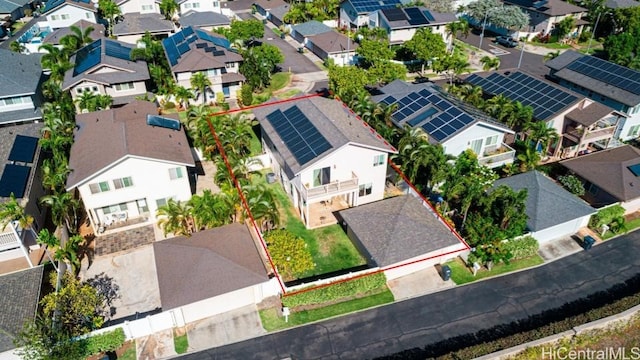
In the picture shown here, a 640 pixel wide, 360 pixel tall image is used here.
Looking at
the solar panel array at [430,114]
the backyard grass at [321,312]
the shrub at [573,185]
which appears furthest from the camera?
the solar panel array at [430,114]

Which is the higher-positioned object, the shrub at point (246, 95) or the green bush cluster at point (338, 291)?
the shrub at point (246, 95)

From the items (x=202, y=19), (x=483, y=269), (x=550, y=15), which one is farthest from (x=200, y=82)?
(x=550, y=15)

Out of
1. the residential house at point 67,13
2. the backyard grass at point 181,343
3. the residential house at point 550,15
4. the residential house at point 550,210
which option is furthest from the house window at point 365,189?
the residential house at point 67,13

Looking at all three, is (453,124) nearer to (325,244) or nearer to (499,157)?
(499,157)

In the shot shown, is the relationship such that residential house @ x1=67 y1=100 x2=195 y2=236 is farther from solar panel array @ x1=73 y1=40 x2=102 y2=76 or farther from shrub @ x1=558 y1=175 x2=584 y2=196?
shrub @ x1=558 y1=175 x2=584 y2=196

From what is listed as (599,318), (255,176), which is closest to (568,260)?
(599,318)

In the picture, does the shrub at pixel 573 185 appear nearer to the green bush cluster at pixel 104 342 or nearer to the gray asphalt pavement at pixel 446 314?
the gray asphalt pavement at pixel 446 314
